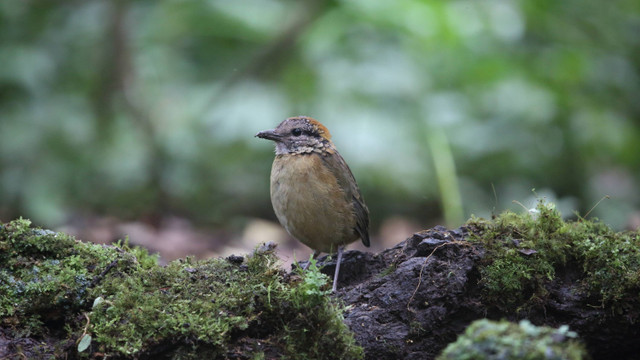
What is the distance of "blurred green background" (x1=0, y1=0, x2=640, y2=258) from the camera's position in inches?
285

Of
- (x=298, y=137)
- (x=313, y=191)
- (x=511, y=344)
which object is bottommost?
(x=511, y=344)

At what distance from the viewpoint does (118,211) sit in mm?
7805

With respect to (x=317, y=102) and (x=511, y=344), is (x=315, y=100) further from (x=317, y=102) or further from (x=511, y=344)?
(x=511, y=344)

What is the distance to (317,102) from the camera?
7469mm

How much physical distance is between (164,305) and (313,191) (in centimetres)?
175

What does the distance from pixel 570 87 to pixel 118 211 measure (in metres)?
5.81

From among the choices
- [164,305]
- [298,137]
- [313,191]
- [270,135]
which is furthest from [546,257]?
[270,135]

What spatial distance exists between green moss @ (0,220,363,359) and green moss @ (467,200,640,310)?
0.87 metres

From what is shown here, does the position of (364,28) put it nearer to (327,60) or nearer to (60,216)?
(327,60)

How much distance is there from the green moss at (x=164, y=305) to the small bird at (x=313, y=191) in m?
1.22

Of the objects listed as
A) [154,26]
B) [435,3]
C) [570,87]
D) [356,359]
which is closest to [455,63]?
[435,3]

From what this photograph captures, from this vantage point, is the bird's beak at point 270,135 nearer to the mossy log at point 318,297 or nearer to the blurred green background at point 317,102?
the mossy log at point 318,297

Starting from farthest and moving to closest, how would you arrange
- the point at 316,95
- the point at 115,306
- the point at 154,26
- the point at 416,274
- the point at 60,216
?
the point at 154,26
the point at 316,95
the point at 60,216
the point at 416,274
the point at 115,306

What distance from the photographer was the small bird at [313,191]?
446 cm
